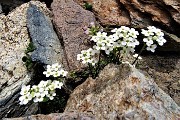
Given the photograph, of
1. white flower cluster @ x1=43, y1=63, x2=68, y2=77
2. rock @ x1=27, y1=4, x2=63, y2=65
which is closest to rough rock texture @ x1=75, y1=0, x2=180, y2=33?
rock @ x1=27, y1=4, x2=63, y2=65

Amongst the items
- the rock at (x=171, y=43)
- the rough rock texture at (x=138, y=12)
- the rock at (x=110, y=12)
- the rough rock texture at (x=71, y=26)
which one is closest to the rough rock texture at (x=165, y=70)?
the rock at (x=171, y=43)

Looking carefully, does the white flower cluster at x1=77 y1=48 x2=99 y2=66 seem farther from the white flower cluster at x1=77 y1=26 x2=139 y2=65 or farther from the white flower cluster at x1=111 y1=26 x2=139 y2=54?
the white flower cluster at x1=111 y1=26 x2=139 y2=54

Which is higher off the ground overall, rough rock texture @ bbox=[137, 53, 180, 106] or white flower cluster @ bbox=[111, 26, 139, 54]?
white flower cluster @ bbox=[111, 26, 139, 54]

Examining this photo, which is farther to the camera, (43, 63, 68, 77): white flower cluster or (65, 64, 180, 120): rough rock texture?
(43, 63, 68, 77): white flower cluster

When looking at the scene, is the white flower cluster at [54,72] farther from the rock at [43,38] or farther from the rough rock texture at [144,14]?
the rough rock texture at [144,14]

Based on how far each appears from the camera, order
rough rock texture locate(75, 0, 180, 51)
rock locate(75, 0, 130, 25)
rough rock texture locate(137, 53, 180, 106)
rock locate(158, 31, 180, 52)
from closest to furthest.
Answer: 1. rough rock texture locate(137, 53, 180, 106)
2. rock locate(158, 31, 180, 52)
3. rough rock texture locate(75, 0, 180, 51)
4. rock locate(75, 0, 130, 25)

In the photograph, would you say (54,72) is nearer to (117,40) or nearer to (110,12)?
(117,40)

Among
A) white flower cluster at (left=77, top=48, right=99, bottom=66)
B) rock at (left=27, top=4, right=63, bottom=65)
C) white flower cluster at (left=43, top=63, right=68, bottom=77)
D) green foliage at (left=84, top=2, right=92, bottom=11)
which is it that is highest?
white flower cluster at (left=77, top=48, right=99, bottom=66)
